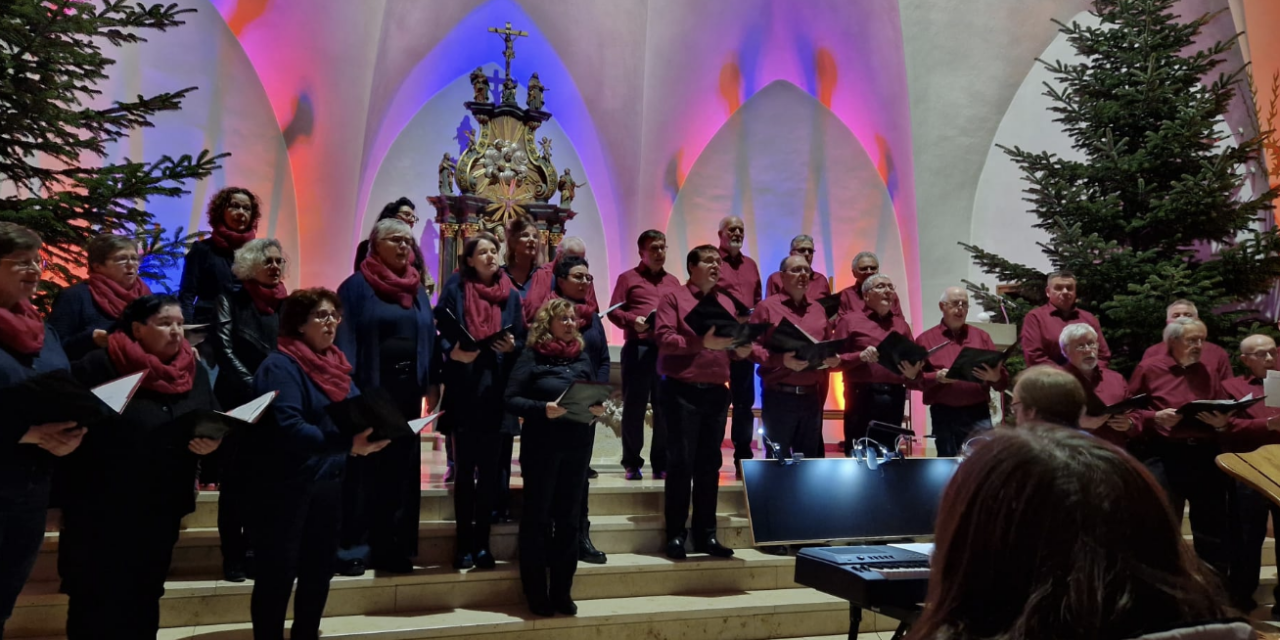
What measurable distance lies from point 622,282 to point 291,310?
→ 2.39 m

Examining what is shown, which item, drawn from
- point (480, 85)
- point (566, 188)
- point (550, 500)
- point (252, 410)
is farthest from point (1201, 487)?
point (480, 85)

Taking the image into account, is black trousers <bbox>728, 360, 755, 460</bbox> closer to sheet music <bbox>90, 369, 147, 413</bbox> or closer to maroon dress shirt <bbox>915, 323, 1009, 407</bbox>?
maroon dress shirt <bbox>915, 323, 1009, 407</bbox>

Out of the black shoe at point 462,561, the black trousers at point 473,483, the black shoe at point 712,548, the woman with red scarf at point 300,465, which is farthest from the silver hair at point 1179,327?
the woman with red scarf at point 300,465

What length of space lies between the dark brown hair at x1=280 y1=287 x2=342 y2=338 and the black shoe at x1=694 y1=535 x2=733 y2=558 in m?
2.40

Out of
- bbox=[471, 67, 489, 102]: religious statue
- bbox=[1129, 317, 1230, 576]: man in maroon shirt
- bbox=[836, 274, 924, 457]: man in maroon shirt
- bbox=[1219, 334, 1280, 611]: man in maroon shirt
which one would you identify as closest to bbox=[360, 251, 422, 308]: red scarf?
bbox=[836, 274, 924, 457]: man in maroon shirt

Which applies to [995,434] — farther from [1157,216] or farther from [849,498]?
[1157,216]

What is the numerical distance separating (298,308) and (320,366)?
0.22 metres

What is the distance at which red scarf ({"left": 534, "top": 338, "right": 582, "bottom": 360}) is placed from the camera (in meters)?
4.34

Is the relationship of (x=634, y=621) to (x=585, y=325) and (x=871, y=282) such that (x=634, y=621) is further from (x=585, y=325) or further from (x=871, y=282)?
(x=871, y=282)

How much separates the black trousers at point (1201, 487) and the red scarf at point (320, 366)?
164 inches

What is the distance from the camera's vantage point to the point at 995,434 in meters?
1.09

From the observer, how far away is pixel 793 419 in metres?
5.40

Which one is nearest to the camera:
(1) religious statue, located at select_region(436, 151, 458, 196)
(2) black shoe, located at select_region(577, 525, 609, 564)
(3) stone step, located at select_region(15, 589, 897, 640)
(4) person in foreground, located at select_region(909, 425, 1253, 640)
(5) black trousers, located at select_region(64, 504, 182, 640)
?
(4) person in foreground, located at select_region(909, 425, 1253, 640)

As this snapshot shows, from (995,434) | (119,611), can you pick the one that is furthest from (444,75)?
(995,434)
